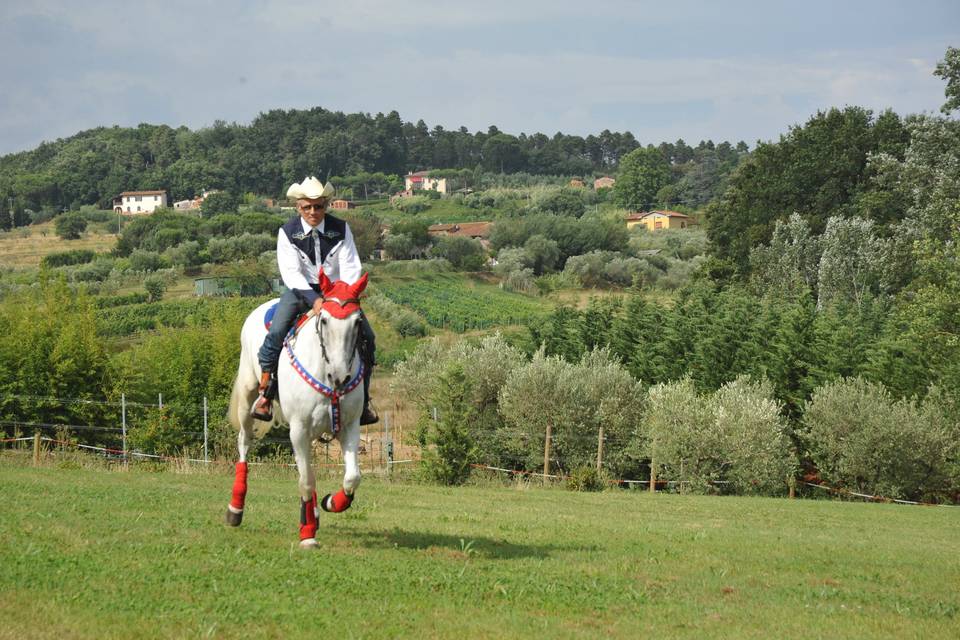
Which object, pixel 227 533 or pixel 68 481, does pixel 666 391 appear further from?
pixel 227 533

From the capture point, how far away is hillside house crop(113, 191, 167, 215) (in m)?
181

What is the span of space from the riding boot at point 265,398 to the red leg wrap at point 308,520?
3.93ft

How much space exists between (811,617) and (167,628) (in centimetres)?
534

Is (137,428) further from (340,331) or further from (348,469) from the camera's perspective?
(340,331)

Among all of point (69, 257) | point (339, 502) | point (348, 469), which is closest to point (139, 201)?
point (69, 257)

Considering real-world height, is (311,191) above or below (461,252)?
above

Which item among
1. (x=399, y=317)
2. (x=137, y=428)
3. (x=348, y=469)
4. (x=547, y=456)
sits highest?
(x=348, y=469)

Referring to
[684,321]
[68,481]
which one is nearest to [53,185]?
[684,321]

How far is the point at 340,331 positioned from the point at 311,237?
160 centimetres

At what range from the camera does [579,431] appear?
36.9 m

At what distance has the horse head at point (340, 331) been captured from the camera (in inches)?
387

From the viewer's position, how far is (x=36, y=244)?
12450 cm

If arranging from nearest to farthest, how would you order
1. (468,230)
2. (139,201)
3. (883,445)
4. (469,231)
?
(883,445)
(469,231)
(468,230)
(139,201)

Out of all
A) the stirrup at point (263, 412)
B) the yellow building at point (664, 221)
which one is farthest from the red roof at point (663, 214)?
the stirrup at point (263, 412)
